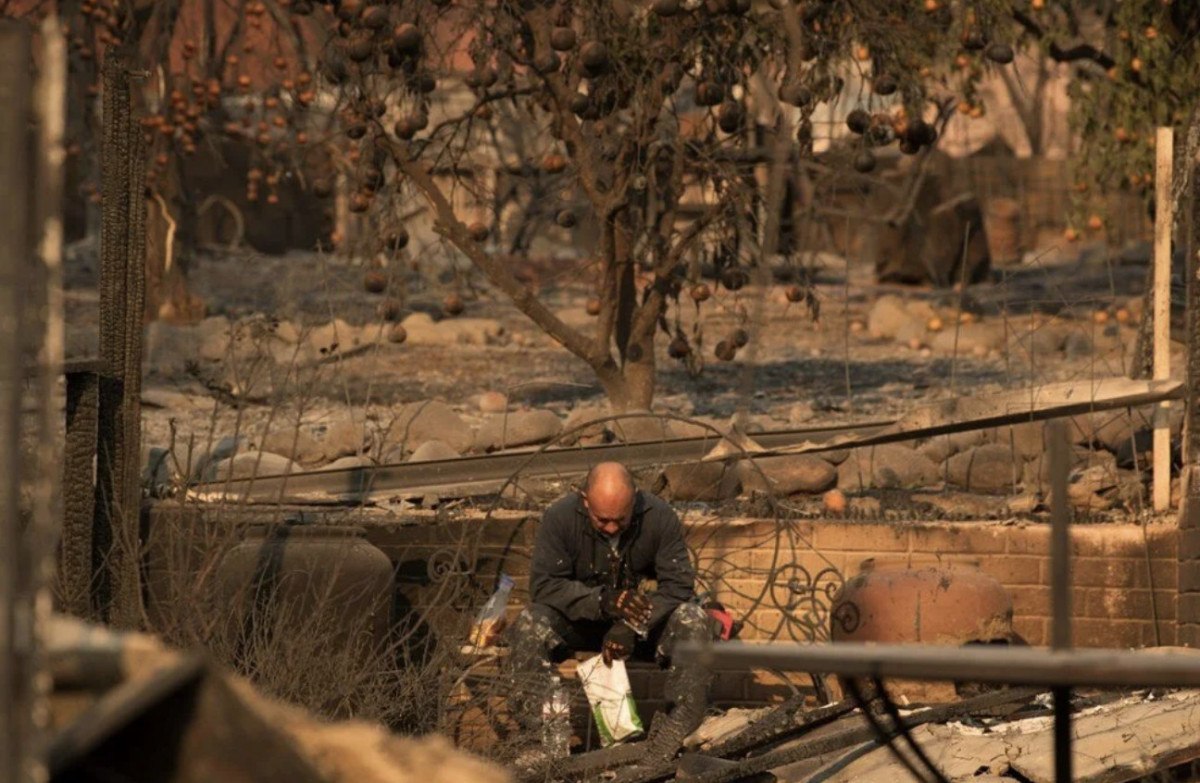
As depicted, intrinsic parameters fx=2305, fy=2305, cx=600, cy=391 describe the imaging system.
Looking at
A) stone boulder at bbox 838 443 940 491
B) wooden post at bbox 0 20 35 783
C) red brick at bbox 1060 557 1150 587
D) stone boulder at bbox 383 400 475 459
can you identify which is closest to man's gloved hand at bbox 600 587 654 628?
red brick at bbox 1060 557 1150 587

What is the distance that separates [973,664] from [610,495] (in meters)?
5.93

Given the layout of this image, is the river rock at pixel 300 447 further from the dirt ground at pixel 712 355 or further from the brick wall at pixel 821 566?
the brick wall at pixel 821 566

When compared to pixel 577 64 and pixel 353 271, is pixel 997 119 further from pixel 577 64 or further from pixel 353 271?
pixel 577 64

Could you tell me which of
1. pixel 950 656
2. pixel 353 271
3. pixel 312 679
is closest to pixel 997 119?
pixel 353 271

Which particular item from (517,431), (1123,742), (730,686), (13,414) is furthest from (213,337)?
(13,414)

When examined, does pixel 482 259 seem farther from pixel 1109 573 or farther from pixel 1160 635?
pixel 1160 635

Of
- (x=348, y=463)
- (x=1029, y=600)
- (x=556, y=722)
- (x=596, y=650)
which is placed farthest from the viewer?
(x=348, y=463)

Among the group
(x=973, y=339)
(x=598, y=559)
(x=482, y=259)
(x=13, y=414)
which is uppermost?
(x=482, y=259)

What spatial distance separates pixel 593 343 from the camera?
A: 517 inches

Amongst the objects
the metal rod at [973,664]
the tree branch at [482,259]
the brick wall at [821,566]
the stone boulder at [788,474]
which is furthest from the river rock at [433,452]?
the metal rod at [973,664]

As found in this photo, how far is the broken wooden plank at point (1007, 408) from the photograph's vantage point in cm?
1084

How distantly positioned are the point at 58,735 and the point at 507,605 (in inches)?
317

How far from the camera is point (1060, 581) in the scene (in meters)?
3.84

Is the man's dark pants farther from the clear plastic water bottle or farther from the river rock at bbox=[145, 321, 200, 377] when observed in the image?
the river rock at bbox=[145, 321, 200, 377]
